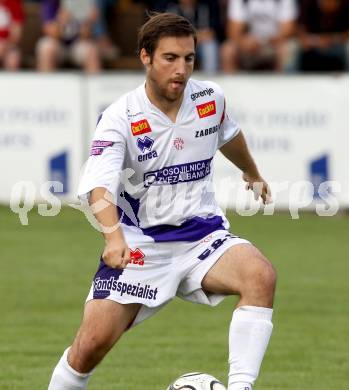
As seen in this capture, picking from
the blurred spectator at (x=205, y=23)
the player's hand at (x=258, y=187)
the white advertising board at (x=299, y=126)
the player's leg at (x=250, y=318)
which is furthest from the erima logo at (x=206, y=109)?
the blurred spectator at (x=205, y=23)

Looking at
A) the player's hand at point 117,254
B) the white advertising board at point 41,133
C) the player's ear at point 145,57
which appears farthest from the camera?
the white advertising board at point 41,133

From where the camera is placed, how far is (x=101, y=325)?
21.9 ft

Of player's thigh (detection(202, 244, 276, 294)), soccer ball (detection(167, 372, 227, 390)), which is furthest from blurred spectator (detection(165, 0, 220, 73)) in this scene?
soccer ball (detection(167, 372, 227, 390))

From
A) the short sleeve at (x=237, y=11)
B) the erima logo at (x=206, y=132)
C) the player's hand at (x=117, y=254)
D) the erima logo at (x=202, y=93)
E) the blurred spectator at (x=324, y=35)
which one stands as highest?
the erima logo at (x=202, y=93)

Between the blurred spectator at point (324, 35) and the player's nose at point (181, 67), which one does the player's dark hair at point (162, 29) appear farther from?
the blurred spectator at point (324, 35)

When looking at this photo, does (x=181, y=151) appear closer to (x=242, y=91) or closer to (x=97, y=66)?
(x=242, y=91)

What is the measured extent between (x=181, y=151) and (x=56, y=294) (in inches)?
197

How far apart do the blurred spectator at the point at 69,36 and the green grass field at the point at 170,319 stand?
9.38 feet

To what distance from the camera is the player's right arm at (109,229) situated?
622 centimetres

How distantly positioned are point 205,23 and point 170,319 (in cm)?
812

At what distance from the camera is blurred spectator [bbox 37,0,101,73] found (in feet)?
59.3

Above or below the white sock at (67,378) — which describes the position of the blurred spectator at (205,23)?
below

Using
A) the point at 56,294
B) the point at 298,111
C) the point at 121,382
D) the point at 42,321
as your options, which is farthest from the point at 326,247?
the point at 121,382

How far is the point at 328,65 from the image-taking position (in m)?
18.4
